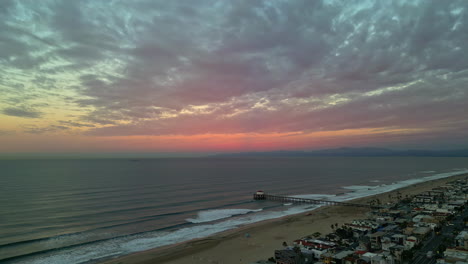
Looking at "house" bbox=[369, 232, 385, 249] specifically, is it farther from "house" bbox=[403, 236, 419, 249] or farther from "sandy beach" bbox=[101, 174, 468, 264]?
"sandy beach" bbox=[101, 174, 468, 264]

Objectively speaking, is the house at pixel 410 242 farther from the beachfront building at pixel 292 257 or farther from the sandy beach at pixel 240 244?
the beachfront building at pixel 292 257

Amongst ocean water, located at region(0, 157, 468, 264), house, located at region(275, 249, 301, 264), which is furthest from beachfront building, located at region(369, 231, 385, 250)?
ocean water, located at region(0, 157, 468, 264)

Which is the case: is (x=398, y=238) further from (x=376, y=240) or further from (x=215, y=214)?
(x=215, y=214)

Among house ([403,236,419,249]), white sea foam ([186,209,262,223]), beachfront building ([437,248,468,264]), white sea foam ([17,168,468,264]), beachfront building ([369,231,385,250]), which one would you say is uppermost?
beachfront building ([437,248,468,264])

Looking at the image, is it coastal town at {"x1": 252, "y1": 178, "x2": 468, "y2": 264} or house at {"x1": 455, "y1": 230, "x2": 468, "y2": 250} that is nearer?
coastal town at {"x1": 252, "y1": 178, "x2": 468, "y2": 264}

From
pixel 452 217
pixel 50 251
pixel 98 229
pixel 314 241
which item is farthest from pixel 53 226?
pixel 452 217

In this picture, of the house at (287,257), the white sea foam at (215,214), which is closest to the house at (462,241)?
the house at (287,257)
